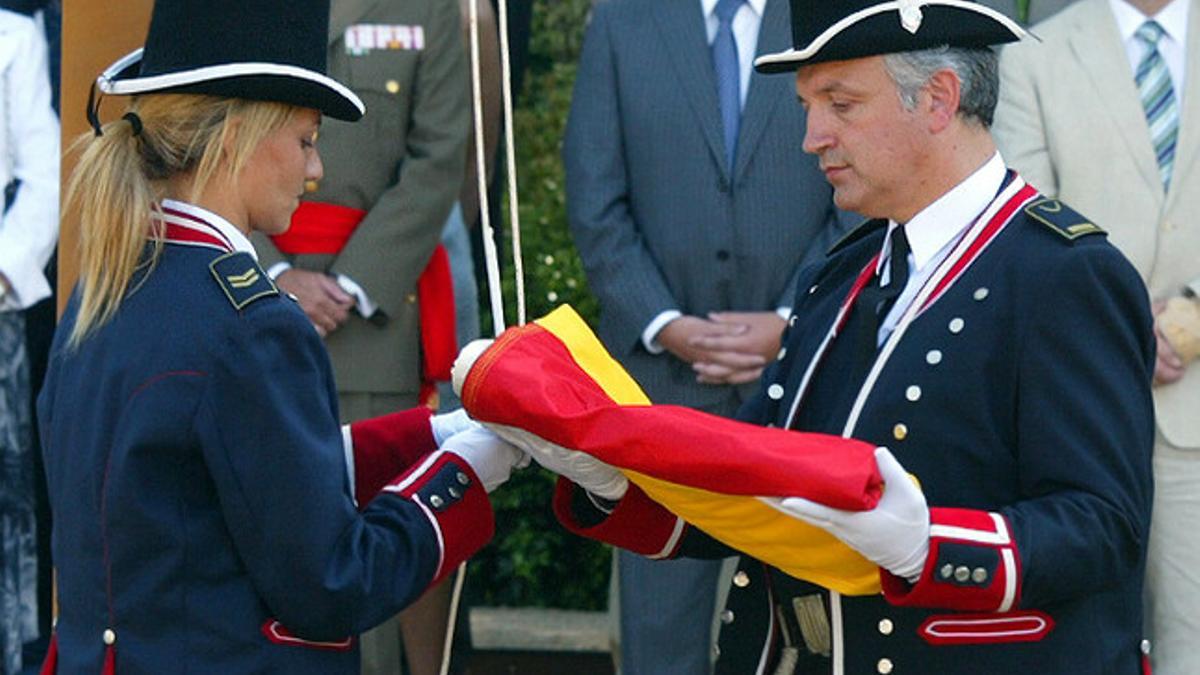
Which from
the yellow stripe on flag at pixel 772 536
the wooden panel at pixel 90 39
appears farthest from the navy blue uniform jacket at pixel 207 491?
the wooden panel at pixel 90 39

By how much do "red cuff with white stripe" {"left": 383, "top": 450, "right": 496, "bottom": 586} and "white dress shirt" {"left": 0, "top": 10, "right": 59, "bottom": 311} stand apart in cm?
302

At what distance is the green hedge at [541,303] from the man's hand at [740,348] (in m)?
1.14

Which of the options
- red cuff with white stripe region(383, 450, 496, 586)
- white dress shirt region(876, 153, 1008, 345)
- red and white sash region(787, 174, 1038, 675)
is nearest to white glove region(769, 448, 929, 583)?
red and white sash region(787, 174, 1038, 675)

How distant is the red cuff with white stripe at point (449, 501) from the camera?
12.5ft

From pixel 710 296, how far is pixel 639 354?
26 centimetres

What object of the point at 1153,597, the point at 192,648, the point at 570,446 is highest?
the point at 570,446

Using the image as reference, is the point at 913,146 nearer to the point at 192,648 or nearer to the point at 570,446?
the point at 570,446

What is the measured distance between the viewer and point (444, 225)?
6426mm

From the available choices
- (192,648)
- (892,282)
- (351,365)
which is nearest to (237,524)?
(192,648)

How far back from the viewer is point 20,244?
6.52 meters

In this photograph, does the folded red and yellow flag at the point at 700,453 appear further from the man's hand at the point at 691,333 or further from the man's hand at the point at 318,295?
the man's hand at the point at 318,295

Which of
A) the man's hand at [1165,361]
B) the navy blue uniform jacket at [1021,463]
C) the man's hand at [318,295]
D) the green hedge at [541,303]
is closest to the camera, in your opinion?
the navy blue uniform jacket at [1021,463]

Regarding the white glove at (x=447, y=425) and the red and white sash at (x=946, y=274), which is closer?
the red and white sash at (x=946, y=274)

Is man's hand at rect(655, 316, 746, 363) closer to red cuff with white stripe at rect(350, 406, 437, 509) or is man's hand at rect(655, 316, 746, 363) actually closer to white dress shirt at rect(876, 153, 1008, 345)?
red cuff with white stripe at rect(350, 406, 437, 509)
